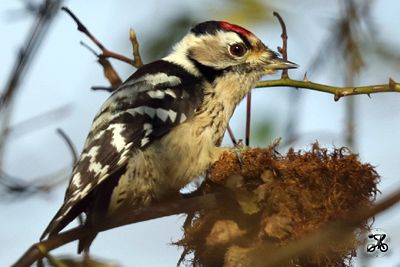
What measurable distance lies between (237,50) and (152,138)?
96 cm

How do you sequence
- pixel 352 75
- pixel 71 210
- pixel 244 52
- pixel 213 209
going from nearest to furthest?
1. pixel 352 75
2. pixel 213 209
3. pixel 71 210
4. pixel 244 52

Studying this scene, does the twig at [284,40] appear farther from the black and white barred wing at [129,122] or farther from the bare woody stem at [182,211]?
the bare woody stem at [182,211]

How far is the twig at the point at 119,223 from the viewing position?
2.12m

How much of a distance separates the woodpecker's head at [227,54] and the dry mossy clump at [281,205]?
100 cm

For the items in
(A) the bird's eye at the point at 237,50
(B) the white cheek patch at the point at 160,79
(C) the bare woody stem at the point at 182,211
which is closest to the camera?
(C) the bare woody stem at the point at 182,211

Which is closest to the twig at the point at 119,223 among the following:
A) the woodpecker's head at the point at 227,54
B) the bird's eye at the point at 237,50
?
the woodpecker's head at the point at 227,54

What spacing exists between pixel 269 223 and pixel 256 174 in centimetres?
Result: 30

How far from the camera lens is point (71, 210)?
10.9 ft

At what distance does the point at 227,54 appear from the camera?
4254 millimetres

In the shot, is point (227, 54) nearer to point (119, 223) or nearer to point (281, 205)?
point (281, 205)

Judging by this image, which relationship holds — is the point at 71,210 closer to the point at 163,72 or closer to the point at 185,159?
the point at 185,159

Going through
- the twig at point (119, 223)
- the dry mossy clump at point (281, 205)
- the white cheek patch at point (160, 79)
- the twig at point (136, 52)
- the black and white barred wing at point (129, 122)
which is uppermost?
the twig at point (136, 52)

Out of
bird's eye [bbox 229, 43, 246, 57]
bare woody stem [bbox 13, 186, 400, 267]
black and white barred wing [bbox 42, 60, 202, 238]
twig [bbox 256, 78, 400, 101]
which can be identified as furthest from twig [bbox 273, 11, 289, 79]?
bare woody stem [bbox 13, 186, 400, 267]

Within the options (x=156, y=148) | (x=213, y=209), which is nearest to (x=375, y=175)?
(x=213, y=209)
